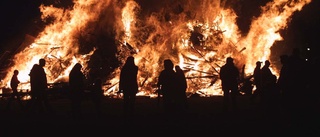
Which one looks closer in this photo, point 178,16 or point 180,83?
point 180,83

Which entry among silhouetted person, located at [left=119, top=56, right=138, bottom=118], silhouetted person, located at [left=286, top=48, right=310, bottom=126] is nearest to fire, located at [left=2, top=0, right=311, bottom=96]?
silhouetted person, located at [left=119, top=56, right=138, bottom=118]

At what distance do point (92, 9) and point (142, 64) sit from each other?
5166 mm

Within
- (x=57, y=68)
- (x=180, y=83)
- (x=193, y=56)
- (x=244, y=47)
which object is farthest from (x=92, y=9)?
(x=180, y=83)

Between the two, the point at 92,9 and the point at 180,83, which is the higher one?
the point at 92,9

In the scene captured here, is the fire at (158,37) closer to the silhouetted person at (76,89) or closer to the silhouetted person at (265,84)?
the silhouetted person at (265,84)

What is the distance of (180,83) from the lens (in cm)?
988

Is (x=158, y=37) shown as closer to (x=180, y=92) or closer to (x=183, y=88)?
(x=183, y=88)

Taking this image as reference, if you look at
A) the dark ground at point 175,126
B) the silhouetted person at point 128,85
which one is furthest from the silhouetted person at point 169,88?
the silhouetted person at point 128,85

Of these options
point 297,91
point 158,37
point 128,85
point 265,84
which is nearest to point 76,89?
point 128,85

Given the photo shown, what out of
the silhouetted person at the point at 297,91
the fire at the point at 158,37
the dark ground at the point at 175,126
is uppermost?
the fire at the point at 158,37

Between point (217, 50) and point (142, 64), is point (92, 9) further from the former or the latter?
point (217, 50)

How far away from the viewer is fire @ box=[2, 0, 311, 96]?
23.4 meters

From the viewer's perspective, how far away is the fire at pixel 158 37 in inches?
921

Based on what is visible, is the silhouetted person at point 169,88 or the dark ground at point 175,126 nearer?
the dark ground at point 175,126
